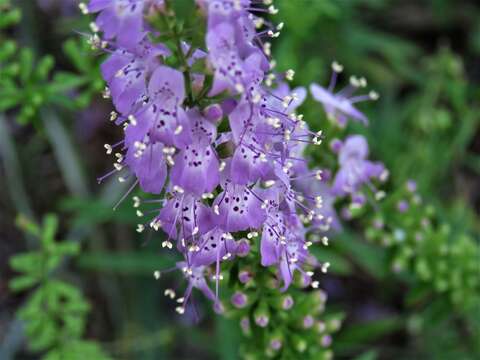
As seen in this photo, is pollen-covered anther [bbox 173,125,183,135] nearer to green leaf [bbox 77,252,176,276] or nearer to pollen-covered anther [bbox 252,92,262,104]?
pollen-covered anther [bbox 252,92,262,104]

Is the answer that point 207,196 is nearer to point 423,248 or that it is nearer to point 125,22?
point 125,22

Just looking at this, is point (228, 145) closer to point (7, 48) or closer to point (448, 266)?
point (7, 48)

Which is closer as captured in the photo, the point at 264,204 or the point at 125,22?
the point at 125,22

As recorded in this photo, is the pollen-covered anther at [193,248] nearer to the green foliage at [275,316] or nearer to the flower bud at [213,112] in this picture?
the green foliage at [275,316]

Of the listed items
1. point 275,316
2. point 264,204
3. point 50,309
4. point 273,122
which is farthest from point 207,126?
point 50,309

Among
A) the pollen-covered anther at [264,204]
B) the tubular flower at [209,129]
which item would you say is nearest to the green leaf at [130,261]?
the tubular flower at [209,129]

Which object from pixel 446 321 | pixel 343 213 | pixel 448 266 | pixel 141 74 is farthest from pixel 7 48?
pixel 446 321
